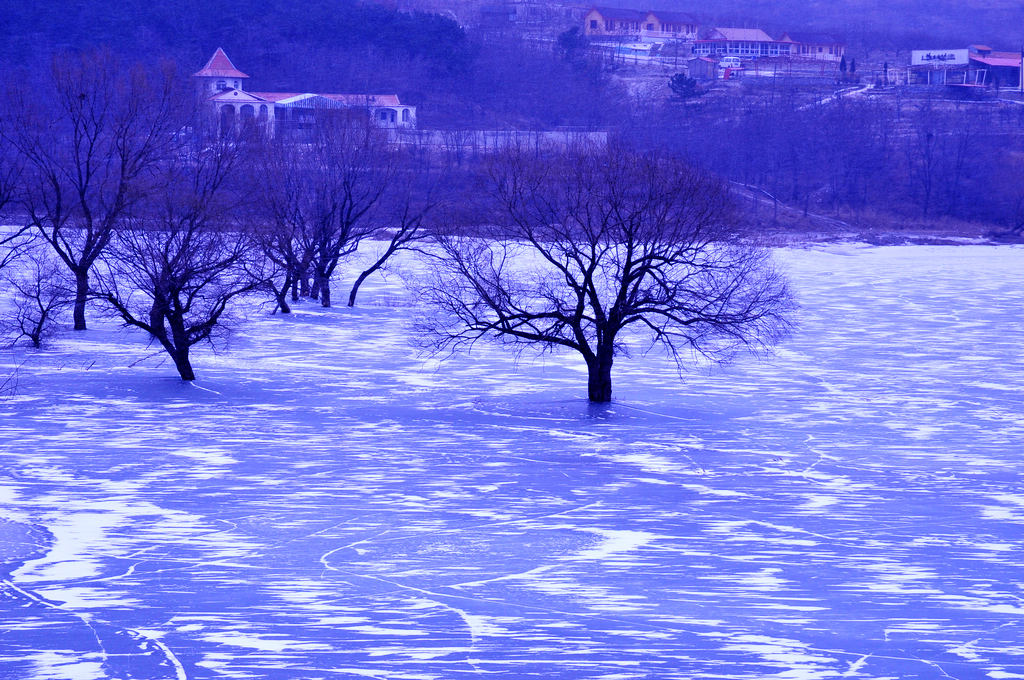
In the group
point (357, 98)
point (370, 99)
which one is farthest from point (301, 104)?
point (370, 99)

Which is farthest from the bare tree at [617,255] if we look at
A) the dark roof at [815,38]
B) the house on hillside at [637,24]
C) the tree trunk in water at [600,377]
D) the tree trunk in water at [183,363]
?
the house on hillside at [637,24]

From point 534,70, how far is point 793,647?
100399 millimetres

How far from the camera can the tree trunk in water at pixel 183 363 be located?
24.0 metres

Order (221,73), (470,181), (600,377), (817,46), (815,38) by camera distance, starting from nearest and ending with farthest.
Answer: (600,377), (470,181), (221,73), (817,46), (815,38)

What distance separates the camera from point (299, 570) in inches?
484

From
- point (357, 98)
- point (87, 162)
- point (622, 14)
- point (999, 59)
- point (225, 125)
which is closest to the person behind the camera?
point (87, 162)

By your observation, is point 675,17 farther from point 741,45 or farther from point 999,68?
point 999,68

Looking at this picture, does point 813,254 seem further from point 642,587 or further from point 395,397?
point 642,587

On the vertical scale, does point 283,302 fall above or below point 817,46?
below

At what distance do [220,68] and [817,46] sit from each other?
7335 cm

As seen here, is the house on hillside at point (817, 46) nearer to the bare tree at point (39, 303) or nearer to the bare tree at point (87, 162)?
the bare tree at point (87, 162)

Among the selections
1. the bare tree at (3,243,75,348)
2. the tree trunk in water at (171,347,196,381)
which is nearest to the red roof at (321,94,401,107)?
the bare tree at (3,243,75,348)

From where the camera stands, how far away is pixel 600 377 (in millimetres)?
22203

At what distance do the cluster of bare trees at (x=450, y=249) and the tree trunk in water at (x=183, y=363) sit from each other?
38 mm
